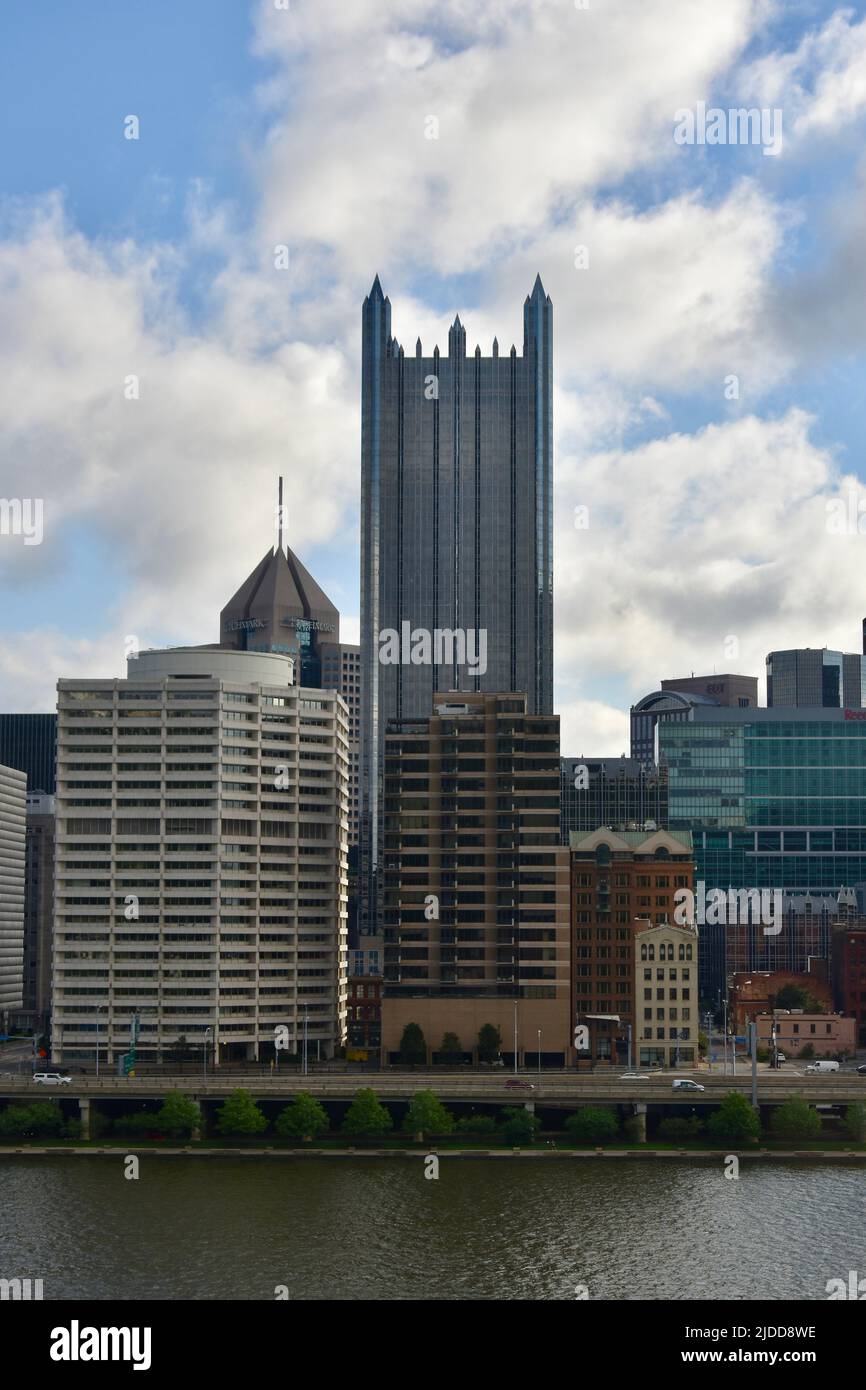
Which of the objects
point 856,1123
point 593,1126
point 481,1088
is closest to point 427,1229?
point 593,1126

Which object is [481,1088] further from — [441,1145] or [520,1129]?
[520,1129]

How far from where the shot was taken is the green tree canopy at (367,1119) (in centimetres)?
11838

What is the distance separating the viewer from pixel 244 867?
6275 inches

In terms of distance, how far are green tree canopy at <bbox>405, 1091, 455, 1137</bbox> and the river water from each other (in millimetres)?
4006

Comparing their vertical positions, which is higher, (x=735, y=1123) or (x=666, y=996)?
(x=666, y=996)

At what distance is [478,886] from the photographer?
150750mm

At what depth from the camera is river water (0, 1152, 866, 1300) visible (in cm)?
7481

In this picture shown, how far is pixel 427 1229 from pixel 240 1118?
115 feet

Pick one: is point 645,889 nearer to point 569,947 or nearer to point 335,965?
point 569,947

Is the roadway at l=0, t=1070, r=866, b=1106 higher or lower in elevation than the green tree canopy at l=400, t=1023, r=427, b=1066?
lower

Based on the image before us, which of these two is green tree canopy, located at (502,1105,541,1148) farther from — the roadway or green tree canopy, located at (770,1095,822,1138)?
green tree canopy, located at (770,1095,822,1138)

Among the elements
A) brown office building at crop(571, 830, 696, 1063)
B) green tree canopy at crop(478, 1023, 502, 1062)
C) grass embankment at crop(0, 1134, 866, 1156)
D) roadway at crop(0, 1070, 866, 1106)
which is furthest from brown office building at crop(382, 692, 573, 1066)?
grass embankment at crop(0, 1134, 866, 1156)

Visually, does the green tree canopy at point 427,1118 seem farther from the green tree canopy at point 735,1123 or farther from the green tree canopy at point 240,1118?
the green tree canopy at point 735,1123

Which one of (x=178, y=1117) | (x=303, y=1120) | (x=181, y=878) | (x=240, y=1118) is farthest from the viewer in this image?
(x=181, y=878)
